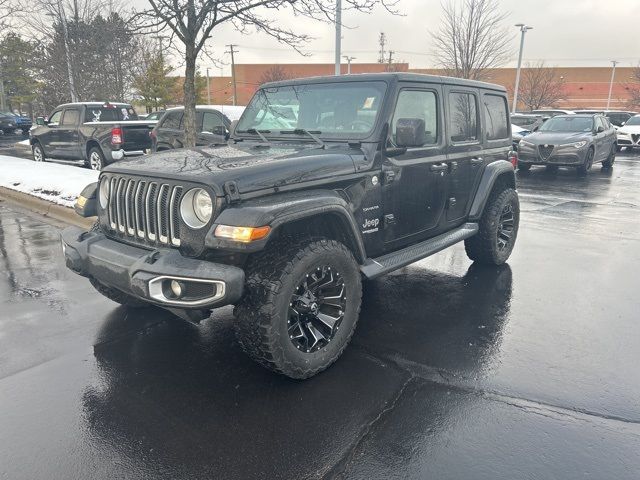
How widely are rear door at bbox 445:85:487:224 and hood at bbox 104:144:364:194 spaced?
1.39 meters

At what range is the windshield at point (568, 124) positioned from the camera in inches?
567

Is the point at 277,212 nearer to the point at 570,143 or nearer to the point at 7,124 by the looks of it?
the point at 570,143

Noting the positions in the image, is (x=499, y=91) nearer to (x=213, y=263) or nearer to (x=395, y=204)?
(x=395, y=204)

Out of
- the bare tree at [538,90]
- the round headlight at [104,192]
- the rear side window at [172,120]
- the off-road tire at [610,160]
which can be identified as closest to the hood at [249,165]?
the round headlight at [104,192]

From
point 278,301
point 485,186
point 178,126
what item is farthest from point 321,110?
point 178,126

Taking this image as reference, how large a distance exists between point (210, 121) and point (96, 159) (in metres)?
3.48

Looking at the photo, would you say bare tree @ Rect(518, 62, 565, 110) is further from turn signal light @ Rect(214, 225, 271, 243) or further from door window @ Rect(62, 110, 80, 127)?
turn signal light @ Rect(214, 225, 271, 243)

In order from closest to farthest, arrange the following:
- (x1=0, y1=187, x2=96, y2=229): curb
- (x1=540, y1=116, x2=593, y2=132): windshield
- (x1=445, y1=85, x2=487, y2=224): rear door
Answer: (x1=445, y1=85, x2=487, y2=224): rear door → (x1=0, y1=187, x2=96, y2=229): curb → (x1=540, y1=116, x2=593, y2=132): windshield

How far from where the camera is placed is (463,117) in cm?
484

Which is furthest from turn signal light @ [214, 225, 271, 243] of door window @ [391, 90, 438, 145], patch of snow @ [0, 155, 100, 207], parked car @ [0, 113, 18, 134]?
parked car @ [0, 113, 18, 134]

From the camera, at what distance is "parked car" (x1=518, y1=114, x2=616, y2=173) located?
1338 cm

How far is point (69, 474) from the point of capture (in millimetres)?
2418

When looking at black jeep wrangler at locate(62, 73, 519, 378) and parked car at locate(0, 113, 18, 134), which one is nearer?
black jeep wrangler at locate(62, 73, 519, 378)

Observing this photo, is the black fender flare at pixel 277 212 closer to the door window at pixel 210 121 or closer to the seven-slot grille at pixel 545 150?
the door window at pixel 210 121
